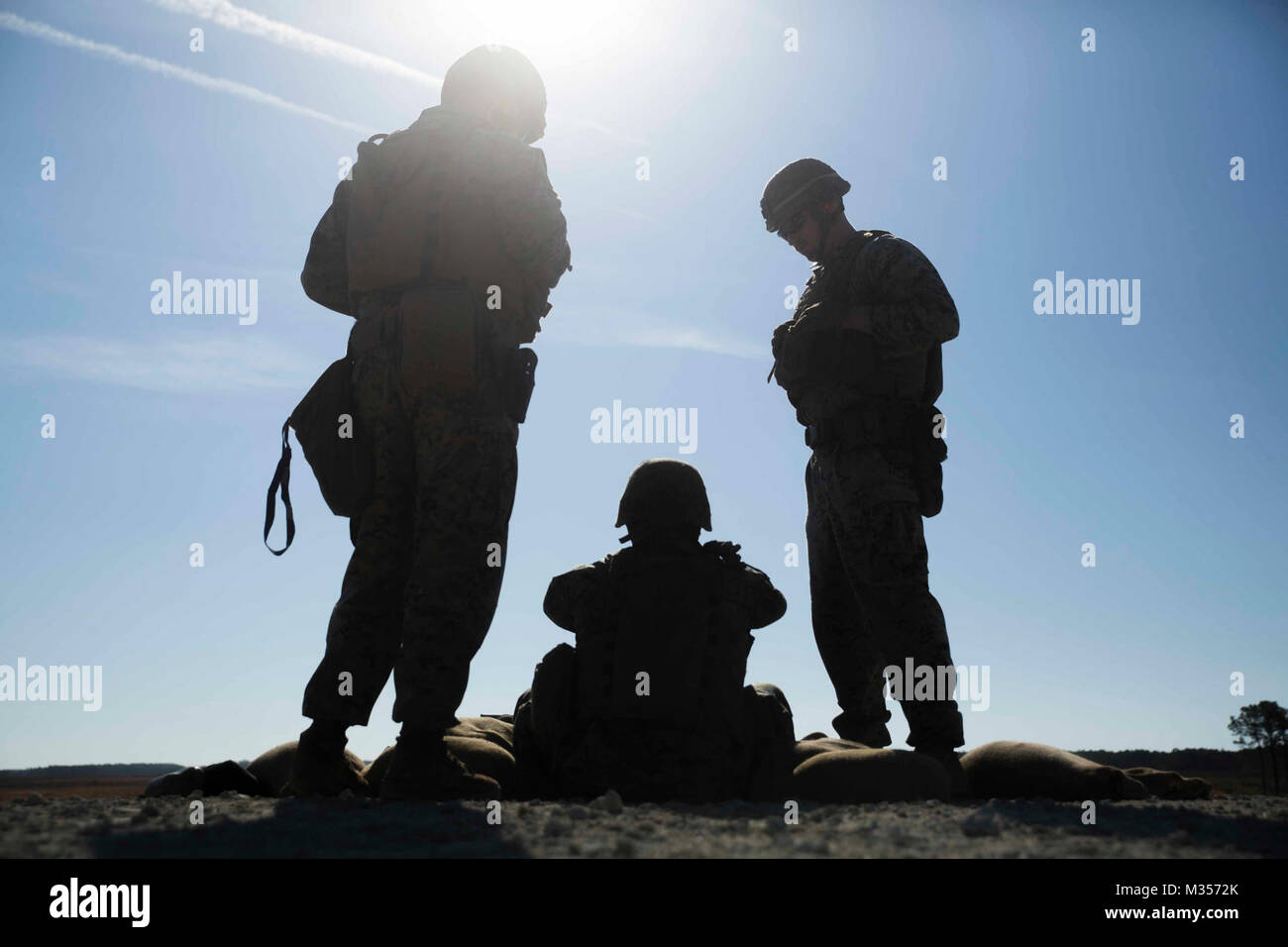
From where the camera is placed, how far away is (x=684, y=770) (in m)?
4.94

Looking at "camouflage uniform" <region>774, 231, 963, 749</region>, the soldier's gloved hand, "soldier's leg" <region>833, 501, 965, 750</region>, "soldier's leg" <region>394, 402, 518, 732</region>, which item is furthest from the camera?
the soldier's gloved hand

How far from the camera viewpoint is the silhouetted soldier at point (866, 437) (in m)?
5.60

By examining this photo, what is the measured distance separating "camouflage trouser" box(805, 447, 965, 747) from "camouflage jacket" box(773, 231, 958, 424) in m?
0.44

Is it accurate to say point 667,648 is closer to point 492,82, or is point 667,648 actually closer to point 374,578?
point 374,578

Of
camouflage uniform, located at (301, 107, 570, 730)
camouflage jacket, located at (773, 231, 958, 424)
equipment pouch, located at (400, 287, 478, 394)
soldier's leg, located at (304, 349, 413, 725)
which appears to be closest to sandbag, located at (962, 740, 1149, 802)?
camouflage jacket, located at (773, 231, 958, 424)

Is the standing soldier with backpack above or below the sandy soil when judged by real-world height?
above

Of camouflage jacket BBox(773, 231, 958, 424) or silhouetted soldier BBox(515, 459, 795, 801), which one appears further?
camouflage jacket BBox(773, 231, 958, 424)

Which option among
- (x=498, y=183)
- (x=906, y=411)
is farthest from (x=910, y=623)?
(x=498, y=183)

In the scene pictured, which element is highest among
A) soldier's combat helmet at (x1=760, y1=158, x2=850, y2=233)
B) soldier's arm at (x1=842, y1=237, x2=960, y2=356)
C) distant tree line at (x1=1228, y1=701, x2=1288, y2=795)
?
soldier's combat helmet at (x1=760, y1=158, x2=850, y2=233)

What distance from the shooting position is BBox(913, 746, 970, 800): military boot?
498 centimetres

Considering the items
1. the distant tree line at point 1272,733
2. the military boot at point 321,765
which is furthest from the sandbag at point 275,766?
the distant tree line at point 1272,733

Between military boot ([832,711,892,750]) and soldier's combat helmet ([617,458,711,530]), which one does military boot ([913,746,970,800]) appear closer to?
military boot ([832,711,892,750])

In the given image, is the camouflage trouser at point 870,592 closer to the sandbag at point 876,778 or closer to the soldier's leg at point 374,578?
the sandbag at point 876,778
